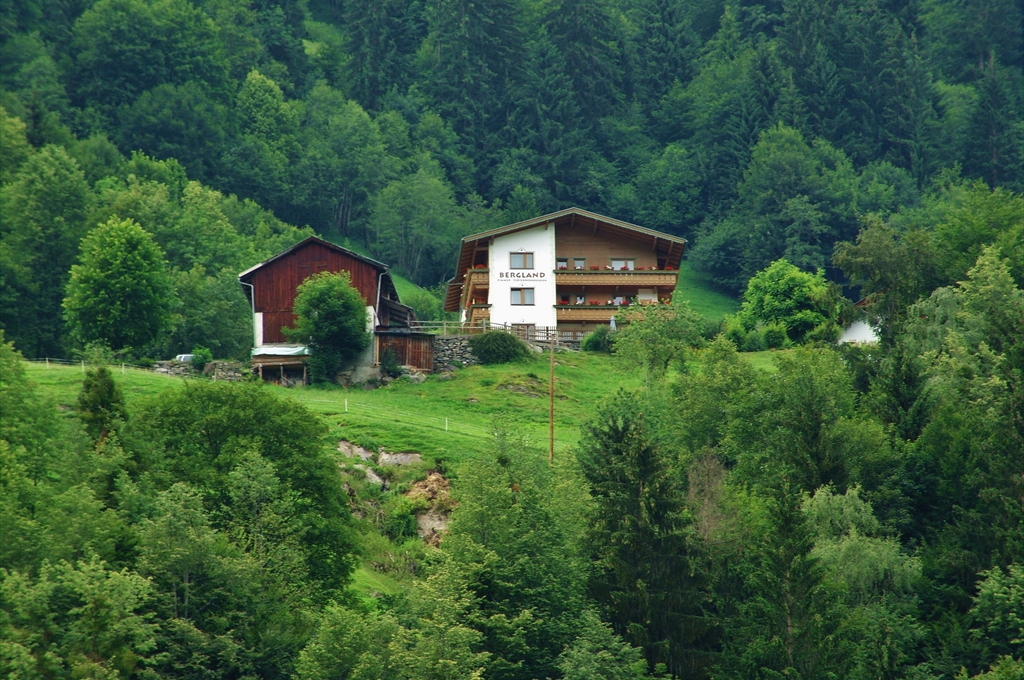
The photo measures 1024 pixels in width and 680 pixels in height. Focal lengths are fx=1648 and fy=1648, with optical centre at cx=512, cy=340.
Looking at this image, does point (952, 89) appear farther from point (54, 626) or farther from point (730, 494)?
point (54, 626)

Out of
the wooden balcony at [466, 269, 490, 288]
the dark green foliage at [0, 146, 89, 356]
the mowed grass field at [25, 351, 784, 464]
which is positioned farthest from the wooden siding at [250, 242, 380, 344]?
the dark green foliage at [0, 146, 89, 356]

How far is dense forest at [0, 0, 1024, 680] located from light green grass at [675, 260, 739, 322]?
1730mm

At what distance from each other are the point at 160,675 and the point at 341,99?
122 m

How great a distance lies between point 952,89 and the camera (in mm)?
165500

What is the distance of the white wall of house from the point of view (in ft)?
316

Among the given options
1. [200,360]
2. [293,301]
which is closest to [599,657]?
[200,360]

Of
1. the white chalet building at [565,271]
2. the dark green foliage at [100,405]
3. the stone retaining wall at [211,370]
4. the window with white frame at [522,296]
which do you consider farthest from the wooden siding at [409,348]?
the dark green foliage at [100,405]

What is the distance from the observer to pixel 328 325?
8031cm

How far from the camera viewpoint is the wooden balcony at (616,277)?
96.4 metres

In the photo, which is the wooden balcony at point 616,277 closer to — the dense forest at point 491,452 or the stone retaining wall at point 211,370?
the dense forest at point 491,452

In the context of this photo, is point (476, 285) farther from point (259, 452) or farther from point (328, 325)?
point (259, 452)

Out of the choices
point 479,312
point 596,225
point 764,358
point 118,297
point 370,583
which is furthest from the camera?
point 596,225

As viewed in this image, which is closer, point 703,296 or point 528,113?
point 703,296

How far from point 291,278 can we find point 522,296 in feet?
54.9
